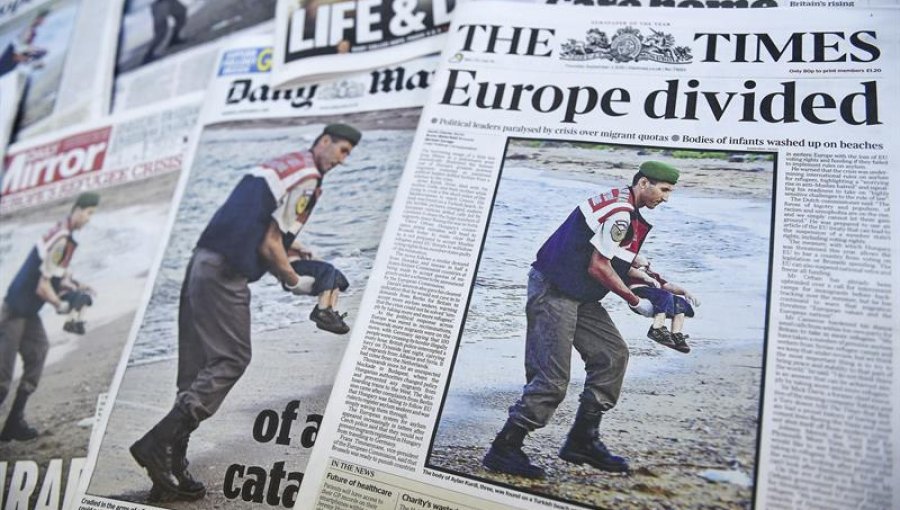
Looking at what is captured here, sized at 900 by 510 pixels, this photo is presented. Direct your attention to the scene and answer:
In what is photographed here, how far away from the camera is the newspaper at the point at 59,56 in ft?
3.04

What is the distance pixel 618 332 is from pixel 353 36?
48 centimetres

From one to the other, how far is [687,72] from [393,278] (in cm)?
33

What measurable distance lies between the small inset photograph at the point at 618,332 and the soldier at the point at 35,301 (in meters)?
0.47

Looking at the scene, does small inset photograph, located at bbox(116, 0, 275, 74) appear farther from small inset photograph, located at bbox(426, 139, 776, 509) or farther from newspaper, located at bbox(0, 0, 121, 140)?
small inset photograph, located at bbox(426, 139, 776, 509)

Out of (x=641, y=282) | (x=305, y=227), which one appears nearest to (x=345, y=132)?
(x=305, y=227)

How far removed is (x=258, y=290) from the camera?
65 centimetres

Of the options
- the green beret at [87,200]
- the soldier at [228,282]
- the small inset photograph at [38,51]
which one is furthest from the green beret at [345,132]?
the small inset photograph at [38,51]

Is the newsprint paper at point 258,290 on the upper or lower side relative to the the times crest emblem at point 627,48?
lower

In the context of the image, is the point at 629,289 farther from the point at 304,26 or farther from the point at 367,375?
the point at 304,26

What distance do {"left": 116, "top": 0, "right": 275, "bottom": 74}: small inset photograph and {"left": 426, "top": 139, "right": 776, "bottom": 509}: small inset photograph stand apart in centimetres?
50

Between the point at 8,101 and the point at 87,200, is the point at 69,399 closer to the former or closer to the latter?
the point at 87,200

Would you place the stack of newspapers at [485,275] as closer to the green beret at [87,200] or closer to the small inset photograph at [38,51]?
the green beret at [87,200]

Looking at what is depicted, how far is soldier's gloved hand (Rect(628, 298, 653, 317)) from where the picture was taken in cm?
52

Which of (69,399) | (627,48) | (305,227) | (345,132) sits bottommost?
(69,399)
